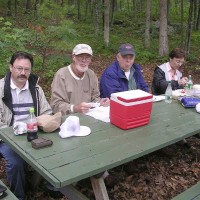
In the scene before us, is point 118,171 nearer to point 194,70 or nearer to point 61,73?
point 61,73

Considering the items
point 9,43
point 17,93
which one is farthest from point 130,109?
point 9,43

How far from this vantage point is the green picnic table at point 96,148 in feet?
6.90

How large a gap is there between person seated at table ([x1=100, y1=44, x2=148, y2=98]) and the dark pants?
5.37 feet

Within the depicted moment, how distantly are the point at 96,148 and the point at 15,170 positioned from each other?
0.89m

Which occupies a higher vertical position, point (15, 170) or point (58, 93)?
point (58, 93)

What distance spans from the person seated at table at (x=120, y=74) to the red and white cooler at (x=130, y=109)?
1128 mm

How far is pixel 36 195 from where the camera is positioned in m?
3.15

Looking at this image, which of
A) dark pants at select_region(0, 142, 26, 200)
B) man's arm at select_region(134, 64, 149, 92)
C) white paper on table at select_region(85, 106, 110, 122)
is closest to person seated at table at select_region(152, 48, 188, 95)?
man's arm at select_region(134, 64, 149, 92)

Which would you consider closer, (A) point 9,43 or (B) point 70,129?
(B) point 70,129

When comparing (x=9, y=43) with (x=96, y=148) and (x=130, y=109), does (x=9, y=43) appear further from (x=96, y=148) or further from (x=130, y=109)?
(x=96, y=148)

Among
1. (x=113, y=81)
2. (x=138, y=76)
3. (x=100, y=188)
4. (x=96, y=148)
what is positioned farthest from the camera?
(x=138, y=76)

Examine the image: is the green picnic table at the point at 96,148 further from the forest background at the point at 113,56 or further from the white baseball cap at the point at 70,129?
the forest background at the point at 113,56

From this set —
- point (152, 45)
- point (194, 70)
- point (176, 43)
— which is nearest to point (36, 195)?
point (194, 70)

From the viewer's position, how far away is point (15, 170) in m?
2.79
